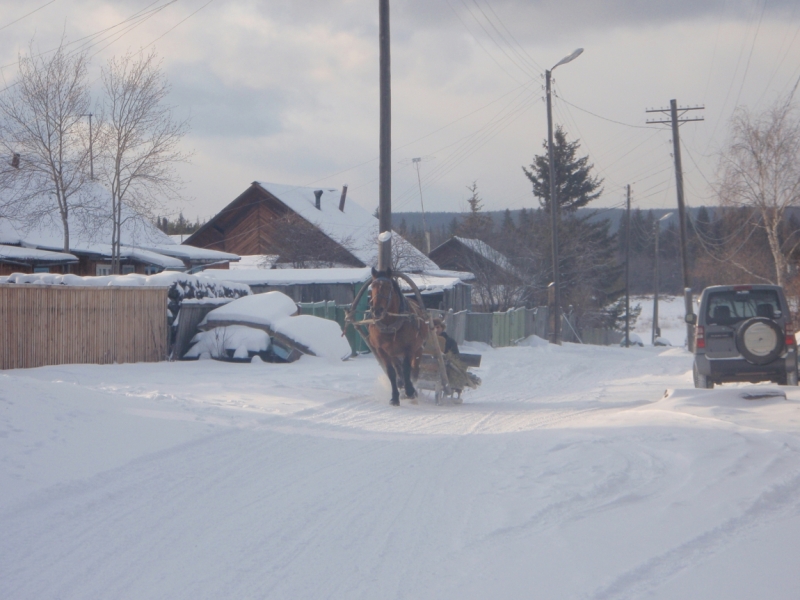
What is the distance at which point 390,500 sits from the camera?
652 cm

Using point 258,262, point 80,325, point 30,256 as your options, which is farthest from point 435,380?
point 258,262

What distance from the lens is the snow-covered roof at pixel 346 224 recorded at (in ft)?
116

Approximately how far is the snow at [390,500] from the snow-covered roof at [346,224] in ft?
78.6

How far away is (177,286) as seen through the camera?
58.5ft

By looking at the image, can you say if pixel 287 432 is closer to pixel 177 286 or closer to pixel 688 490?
pixel 688 490

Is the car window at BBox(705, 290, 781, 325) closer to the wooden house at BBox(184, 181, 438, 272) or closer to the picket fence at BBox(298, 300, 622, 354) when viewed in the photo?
the picket fence at BBox(298, 300, 622, 354)

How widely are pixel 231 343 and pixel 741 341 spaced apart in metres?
10.8

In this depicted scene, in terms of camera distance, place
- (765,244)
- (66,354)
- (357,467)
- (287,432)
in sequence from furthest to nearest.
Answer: (765,244), (66,354), (287,432), (357,467)

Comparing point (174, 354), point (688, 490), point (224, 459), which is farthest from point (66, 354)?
point (688, 490)

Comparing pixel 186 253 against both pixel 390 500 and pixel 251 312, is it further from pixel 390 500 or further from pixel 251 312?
pixel 390 500

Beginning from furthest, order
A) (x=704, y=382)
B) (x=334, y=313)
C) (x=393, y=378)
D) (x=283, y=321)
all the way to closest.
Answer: (x=334, y=313)
(x=283, y=321)
(x=704, y=382)
(x=393, y=378)

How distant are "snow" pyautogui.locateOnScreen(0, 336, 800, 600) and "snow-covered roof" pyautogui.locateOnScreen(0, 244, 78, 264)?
17293mm

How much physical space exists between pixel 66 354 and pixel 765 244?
35276 mm

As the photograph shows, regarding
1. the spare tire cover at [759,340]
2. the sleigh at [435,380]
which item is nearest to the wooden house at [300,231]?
the sleigh at [435,380]
